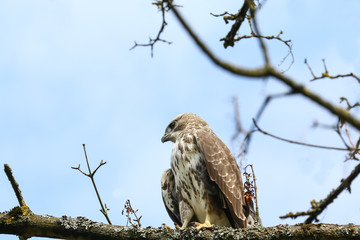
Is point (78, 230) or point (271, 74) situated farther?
point (78, 230)

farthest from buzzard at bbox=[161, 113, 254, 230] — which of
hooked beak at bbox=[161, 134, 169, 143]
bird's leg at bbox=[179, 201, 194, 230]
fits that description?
hooked beak at bbox=[161, 134, 169, 143]

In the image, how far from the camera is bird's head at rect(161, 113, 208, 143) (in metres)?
7.75

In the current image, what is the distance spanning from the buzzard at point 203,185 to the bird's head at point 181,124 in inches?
18.7

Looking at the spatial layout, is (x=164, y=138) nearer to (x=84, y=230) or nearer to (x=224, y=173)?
(x=224, y=173)

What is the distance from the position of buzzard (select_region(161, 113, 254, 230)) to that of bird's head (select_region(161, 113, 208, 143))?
474mm

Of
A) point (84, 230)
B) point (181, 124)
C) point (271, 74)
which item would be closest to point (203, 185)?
point (181, 124)

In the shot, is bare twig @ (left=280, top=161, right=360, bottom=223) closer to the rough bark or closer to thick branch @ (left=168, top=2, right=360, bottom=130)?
thick branch @ (left=168, top=2, right=360, bottom=130)

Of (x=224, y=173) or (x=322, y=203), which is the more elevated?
(x=224, y=173)

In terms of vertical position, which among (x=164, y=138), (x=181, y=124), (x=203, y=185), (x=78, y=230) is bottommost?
(x=78, y=230)

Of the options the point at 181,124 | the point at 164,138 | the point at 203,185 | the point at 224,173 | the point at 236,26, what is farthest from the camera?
the point at 164,138

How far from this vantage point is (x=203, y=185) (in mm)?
6508

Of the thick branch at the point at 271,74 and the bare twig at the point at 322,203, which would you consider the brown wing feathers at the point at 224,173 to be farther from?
the thick branch at the point at 271,74

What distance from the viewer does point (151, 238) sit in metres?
5.19

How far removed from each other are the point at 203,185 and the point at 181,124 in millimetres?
1591
